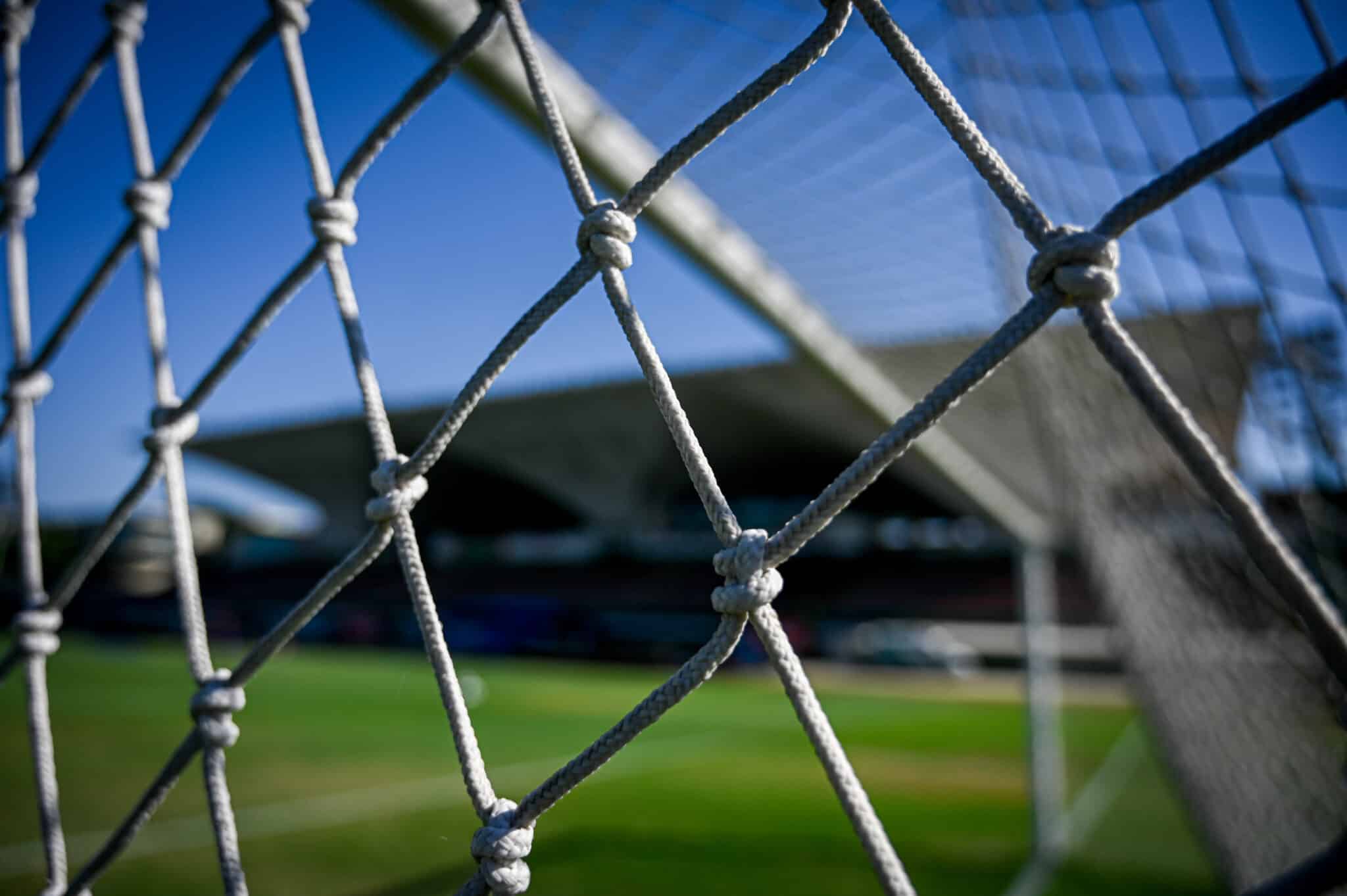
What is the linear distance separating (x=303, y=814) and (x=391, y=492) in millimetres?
3199

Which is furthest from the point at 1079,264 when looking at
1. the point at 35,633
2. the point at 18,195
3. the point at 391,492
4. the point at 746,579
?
the point at 18,195

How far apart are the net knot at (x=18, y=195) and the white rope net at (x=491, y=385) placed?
2cm

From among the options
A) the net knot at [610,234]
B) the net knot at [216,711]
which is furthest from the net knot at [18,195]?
the net knot at [610,234]

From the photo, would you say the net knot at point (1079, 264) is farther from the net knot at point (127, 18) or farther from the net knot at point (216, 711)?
the net knot at point (127, 18)

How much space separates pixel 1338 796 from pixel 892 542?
61.0 feet

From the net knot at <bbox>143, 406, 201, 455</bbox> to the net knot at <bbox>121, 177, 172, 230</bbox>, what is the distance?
22 centimetres

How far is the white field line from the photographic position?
8.68ft

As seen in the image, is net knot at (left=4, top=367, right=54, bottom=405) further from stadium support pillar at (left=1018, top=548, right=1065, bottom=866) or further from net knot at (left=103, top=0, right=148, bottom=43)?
stadium support pillar at (left=1018, top=548, right=1065, bottom=866)

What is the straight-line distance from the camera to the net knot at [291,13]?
868 mm

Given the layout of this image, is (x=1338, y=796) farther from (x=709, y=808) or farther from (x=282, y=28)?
(x=709, y=808)

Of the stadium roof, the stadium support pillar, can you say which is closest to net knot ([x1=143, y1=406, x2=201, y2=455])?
the stadium roof

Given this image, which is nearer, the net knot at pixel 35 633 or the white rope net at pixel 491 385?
the white rope net at pixel 491 385

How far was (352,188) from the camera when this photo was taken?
85cm

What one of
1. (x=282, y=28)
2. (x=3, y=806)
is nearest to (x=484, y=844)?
(x=282, y=28)
